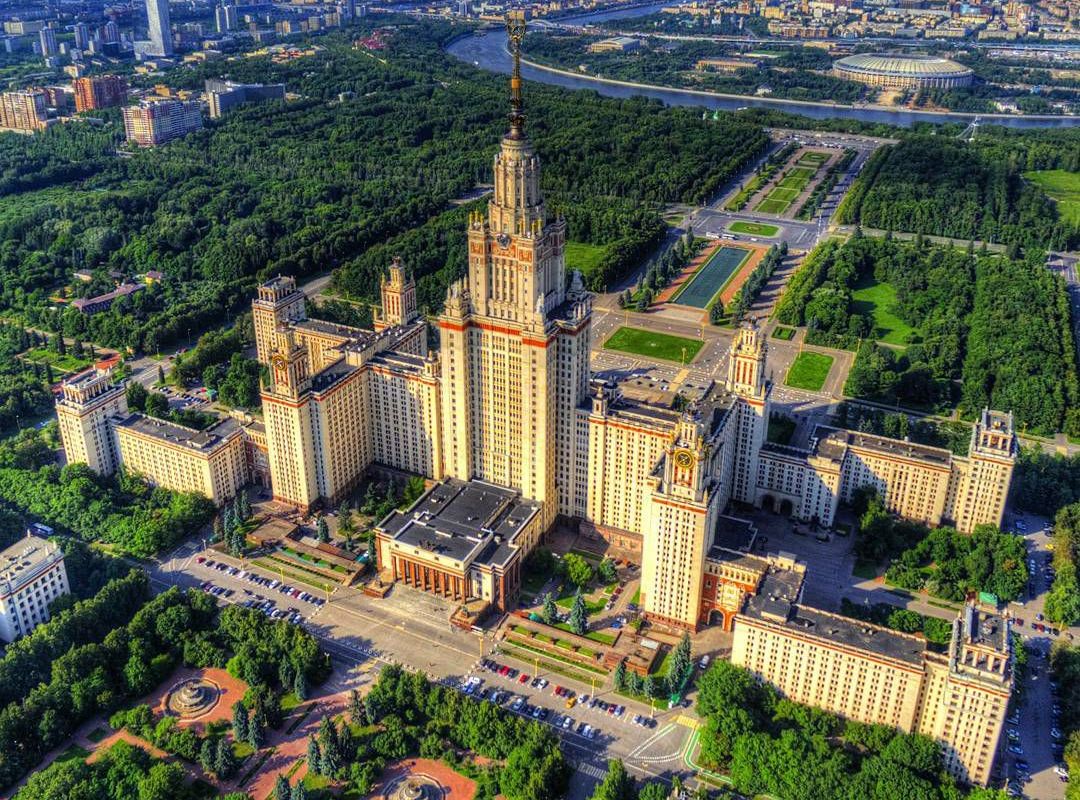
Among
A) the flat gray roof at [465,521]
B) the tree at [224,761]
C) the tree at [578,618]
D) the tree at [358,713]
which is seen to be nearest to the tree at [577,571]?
the tree at [578,618]

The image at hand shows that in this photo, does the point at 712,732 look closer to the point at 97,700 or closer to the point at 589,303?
the point at 589,303

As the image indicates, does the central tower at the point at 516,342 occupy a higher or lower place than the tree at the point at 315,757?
higher

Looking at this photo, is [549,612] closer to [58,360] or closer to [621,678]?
[621,678]

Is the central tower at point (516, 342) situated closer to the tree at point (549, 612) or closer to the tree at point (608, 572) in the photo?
the tree at point (608, 572)

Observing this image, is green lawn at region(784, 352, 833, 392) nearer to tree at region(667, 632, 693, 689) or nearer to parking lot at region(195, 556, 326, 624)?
tree at region(667, 632, 693, 689)

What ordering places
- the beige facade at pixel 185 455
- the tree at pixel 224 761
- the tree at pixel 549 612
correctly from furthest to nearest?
the beige facade at pixel 185 455
the tree at pixel 549 612
the tree at pixel 224 761

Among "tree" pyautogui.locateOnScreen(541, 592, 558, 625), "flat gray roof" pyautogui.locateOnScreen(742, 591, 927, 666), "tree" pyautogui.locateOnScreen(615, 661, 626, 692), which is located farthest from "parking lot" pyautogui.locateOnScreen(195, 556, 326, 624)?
"flat gray roof" pyautogui.locateOnScreen(742, 591, 927, 666)
